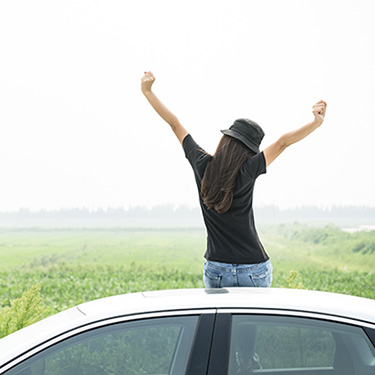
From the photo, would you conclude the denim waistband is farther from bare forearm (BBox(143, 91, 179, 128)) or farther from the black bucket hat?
bare forearm (BBox(143, 91, 179, 128))

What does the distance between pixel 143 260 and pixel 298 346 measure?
10.1 metres

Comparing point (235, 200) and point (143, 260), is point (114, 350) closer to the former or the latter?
point (235, 200)

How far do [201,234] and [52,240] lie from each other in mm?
3733

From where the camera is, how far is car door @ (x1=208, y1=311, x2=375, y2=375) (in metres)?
1.97

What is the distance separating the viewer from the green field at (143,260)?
31.9 ft

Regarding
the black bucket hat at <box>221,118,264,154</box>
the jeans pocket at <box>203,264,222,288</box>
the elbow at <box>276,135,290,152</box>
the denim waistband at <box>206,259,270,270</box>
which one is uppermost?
the black bucket hat at <box>221,118,264,154</box>

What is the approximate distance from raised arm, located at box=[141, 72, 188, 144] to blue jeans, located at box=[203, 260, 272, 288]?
89 centimetres

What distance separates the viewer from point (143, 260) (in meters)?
11.9

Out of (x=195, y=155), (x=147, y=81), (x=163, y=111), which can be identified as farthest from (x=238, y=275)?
(x=147, y=81)

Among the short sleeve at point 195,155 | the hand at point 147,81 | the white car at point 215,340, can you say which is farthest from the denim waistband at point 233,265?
the hand at point 147,81

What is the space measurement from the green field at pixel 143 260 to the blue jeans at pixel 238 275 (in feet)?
20.9

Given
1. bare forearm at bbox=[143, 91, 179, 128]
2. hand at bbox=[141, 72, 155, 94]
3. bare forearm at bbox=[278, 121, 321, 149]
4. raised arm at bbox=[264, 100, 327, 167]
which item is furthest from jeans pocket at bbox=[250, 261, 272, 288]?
hand at bbox=[141, 72, 155, 94]

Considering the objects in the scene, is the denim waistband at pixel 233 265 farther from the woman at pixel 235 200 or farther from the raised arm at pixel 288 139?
the raised arm at pixel 288 139

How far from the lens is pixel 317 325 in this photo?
1.98 m
